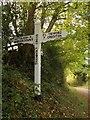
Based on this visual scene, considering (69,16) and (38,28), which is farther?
(69,16)

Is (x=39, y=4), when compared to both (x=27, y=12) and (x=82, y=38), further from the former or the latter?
(x=82, y=38)

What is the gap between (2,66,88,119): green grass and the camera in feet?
8.13

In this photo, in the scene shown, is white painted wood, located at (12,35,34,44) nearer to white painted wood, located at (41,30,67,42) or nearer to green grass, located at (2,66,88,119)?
white painted wood, located at (41,30,67,42)

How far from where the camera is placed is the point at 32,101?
2.92 meters

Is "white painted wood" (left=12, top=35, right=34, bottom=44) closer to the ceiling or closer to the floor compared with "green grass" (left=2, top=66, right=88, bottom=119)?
closer to the ceiling

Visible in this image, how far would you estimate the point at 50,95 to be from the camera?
3.53 m

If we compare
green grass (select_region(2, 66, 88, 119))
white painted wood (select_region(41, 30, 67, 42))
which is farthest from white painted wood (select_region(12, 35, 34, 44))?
green grass (select_region(2, 66, 88, 119))

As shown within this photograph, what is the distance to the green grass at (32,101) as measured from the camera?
8.13 ft

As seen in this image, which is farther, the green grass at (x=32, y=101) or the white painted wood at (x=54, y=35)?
the white painted wood at (x=54, y=35)

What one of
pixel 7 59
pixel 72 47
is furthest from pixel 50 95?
pixel 72 47

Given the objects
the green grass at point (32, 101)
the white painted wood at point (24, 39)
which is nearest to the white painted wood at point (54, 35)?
the white painted wood at point (24, 39)

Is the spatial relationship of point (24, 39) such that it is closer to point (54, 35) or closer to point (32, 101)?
point (54, 35)

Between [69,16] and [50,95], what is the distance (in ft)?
4.38

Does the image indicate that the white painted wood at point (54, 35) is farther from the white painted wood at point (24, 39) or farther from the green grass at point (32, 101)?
the green grass at point (32, 101)
